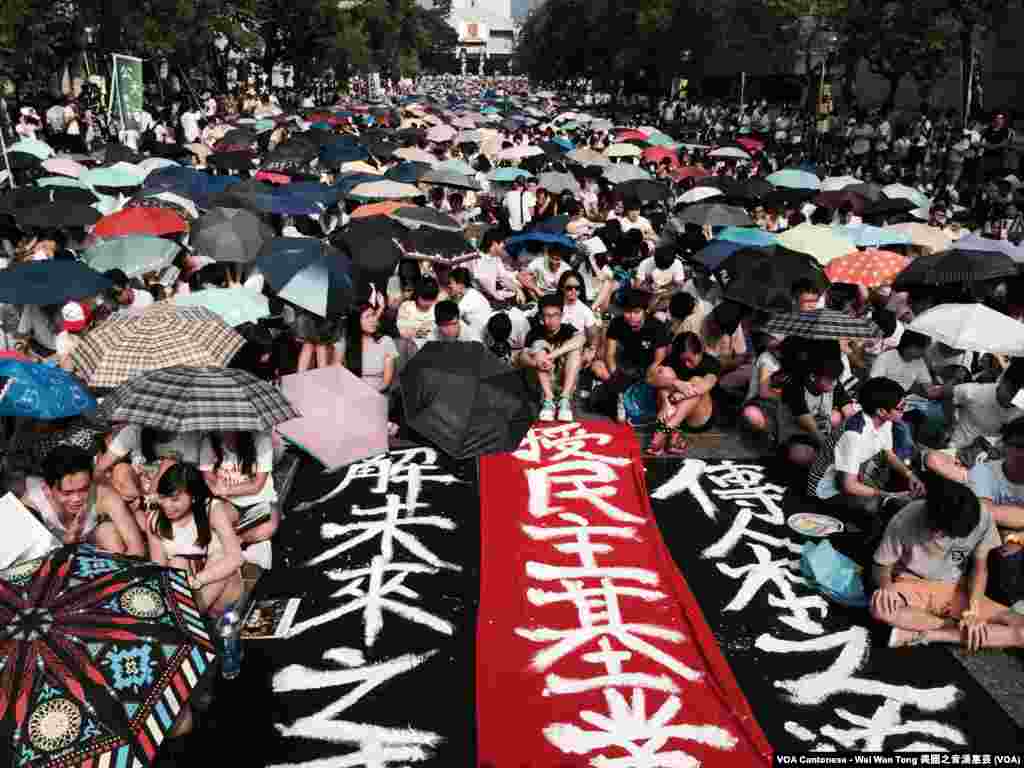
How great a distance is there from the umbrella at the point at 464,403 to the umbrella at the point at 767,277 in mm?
2600

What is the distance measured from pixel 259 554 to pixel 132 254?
175 inches

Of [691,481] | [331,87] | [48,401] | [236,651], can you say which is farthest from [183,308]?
[331,87]

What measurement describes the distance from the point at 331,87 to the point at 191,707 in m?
66.8

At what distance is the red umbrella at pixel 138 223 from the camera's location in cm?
934

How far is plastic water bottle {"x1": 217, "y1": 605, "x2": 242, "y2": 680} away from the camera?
4336 mm

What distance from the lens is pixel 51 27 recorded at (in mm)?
24422

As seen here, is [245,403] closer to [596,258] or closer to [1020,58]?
[596,258]

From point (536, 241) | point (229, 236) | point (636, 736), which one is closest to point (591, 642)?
point (636, 736)

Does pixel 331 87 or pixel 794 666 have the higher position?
pixel 331 87

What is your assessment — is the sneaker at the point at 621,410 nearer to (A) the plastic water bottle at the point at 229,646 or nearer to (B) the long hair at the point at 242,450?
(B) the long hair at the point at 242,450

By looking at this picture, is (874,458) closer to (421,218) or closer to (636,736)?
A: (636,736)

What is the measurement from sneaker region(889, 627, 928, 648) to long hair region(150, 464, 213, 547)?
3.61m

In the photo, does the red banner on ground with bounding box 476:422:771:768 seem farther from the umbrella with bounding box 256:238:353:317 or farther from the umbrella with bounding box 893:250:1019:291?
the umbrella with bounding box 893:250:1019:291

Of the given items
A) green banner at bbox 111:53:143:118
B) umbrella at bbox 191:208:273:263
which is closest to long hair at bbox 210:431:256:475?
umbrella at bbox 191:208:273:263
